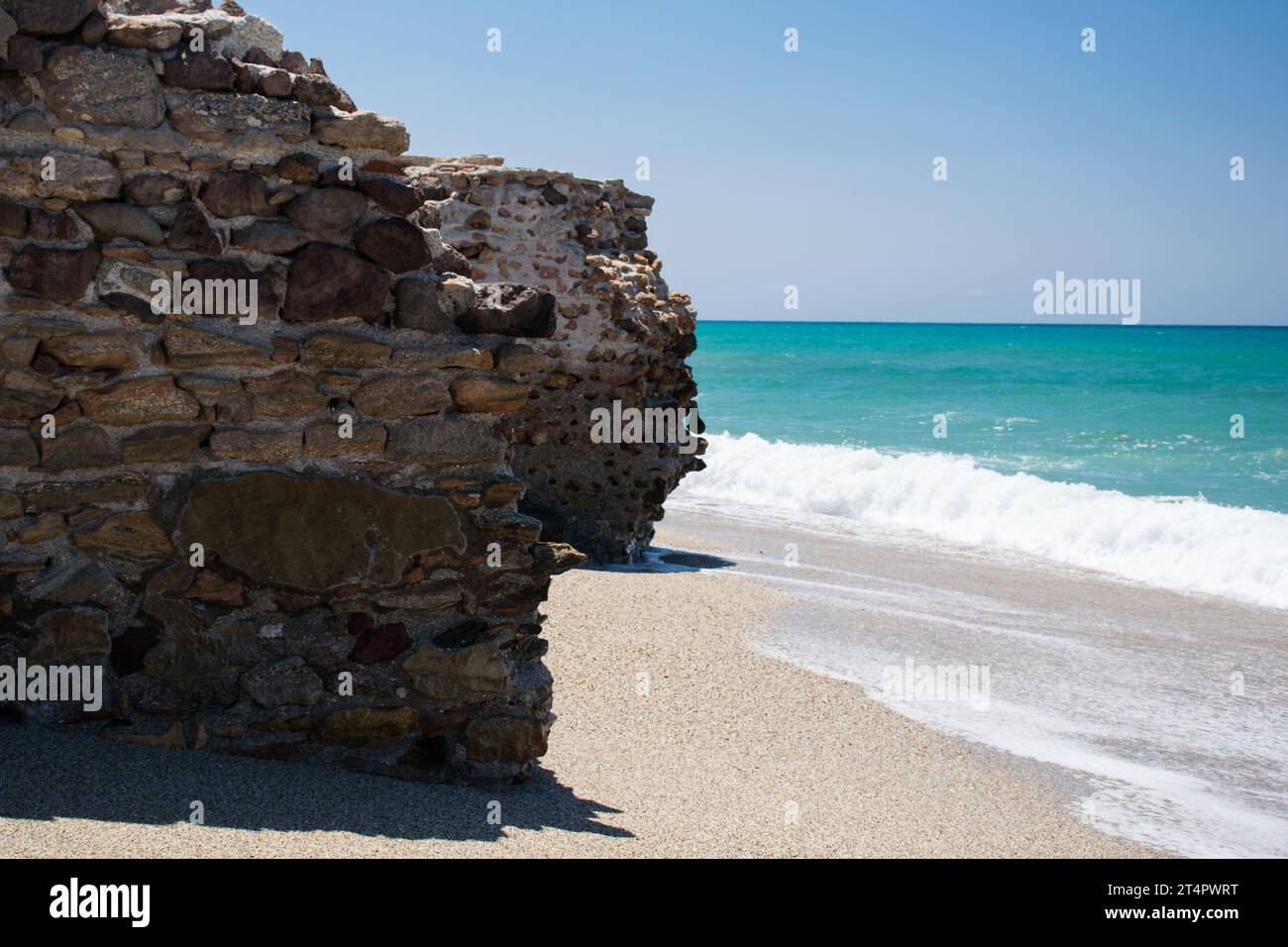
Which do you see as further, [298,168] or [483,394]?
[483,394]

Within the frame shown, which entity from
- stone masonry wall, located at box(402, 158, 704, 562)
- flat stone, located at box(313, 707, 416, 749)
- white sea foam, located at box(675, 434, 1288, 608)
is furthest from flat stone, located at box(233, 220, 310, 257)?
white sea foam, located at box(675, 434, 1288, 608)

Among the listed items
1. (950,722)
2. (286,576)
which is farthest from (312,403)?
(950,722)

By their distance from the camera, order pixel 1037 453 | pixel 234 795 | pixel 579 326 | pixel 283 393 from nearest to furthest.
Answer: pixel 234 795, pixel 283 393, pixel 579 326, pixel 1037 453

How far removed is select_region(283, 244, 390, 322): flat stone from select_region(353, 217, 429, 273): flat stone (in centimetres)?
7

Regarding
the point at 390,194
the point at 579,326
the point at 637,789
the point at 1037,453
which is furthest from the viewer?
the point at 1037,453

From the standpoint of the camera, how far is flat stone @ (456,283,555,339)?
14.2 ft

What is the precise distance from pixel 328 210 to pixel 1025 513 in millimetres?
12885

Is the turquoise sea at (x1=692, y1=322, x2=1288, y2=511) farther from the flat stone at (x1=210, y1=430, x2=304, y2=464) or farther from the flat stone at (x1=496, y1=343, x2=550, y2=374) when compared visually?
the flat stone at (x1=210, y1=430, x2=304, y2=464)

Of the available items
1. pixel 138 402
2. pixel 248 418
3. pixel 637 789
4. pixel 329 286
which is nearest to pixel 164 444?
pixel 138 402

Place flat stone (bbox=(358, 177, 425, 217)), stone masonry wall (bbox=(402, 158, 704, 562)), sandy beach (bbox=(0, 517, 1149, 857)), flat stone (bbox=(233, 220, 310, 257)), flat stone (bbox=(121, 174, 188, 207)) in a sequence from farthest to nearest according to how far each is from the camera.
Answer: stone masonry wall (bbox=(402, 158, 704, 562))
flat stone (bbox=(358, 177, 425, 217))
flat stone (bbox=(233, 220, 310, 257))
flat stone (bbox=(121, 174, 188, 207))
sandy beach (bbox=(0, 517, 1149, 857))

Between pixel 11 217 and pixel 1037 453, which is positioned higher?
pixel 11 217

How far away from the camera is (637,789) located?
478cm

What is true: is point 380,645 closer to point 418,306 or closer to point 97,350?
point 418,306

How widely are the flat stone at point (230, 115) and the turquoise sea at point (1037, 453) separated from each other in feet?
33.5
